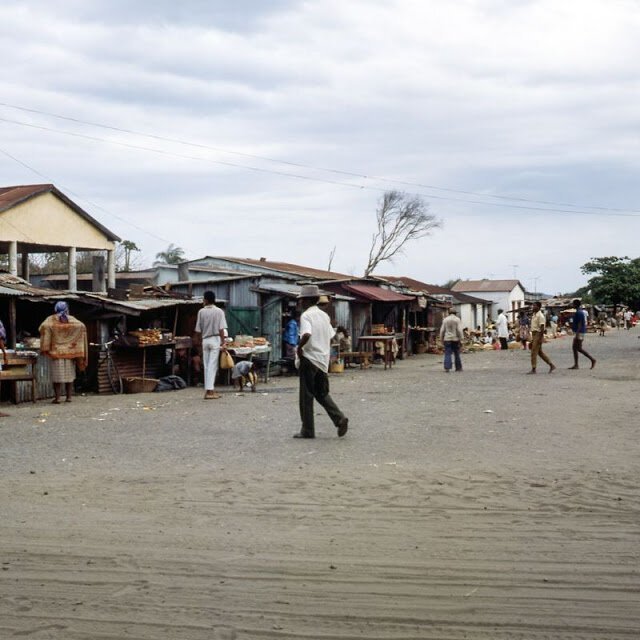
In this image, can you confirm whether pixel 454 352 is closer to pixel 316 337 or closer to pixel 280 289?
pixel 280 289

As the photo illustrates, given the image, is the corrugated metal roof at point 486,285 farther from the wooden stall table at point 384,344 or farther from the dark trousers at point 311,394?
the dark trousers at point 311,394

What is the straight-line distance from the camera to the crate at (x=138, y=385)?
18797 millimetres

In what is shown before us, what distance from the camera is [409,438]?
10836 mm

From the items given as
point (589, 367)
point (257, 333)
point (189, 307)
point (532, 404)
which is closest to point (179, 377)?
point (189, 307)

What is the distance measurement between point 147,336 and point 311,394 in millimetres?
9353

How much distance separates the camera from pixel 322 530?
20.0ft

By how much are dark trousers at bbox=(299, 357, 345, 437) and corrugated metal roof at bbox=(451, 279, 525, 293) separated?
77035 millimetres

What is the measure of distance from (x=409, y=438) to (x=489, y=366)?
57.7 feet

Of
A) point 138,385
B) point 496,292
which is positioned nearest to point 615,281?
point 496,292

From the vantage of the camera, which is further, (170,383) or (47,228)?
(47,228)

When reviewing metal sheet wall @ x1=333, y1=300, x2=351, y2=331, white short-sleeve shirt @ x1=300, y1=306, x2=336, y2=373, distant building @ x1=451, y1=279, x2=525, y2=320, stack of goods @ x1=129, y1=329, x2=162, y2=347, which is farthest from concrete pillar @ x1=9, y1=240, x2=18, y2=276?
distant building @ x1=451, y1=279, x2=525, y2=320

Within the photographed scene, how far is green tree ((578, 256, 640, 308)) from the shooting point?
263 feet

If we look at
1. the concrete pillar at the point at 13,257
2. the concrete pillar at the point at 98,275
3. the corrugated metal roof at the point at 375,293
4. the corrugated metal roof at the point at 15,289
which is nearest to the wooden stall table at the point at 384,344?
the corrugated metal roof at the point at 375,293

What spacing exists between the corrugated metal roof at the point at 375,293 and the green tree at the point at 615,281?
50285 mm
